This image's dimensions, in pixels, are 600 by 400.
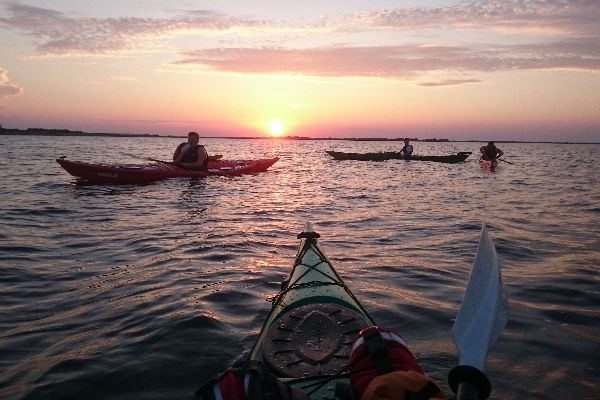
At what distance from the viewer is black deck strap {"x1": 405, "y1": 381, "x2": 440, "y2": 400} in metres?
1.97

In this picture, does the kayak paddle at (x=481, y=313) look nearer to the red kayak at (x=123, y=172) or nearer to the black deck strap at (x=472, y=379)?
the black deck strap at (x=472, y=379)

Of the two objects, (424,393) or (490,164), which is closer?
(424,393)

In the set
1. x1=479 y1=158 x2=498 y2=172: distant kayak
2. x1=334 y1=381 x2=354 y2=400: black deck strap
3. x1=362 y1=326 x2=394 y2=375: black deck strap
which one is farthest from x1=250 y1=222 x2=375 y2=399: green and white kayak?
x1=479 y1=158 x2=498 y2=172: distant kayak

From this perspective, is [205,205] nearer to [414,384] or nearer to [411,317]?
[411,317]

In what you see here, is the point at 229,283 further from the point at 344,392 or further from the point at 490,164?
the point at 490,164

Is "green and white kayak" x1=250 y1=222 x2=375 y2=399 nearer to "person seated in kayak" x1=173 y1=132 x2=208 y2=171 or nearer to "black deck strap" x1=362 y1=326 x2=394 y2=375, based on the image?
"black deck strap" x1=362 y1=326 x2=394 y2=375

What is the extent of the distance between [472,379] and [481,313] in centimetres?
74

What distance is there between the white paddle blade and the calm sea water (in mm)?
1233

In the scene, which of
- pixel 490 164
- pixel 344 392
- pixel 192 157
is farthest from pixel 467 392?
pixel 490 164

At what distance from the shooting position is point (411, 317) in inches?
210

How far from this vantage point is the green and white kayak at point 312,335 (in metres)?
3.03

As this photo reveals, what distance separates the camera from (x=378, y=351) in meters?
2.48

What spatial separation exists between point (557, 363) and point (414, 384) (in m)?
2.94

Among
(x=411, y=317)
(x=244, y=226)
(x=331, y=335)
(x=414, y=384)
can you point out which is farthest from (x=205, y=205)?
(x=414, y=384)
